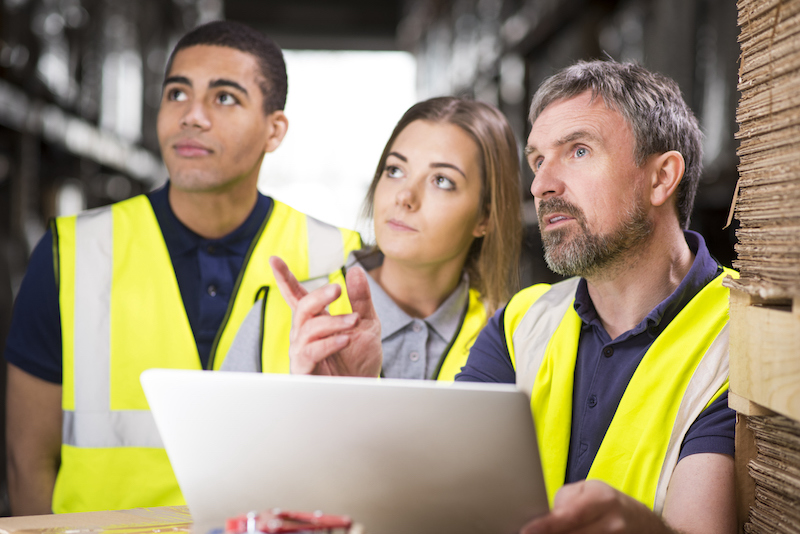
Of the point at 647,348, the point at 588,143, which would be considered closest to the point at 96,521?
the point at 647,348

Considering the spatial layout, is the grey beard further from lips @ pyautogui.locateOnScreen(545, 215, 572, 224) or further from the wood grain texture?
the wood grain texture

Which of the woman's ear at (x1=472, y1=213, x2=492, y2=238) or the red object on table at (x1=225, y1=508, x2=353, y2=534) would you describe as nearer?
the red object on table at (x1=225, y1=508, x2=353, y2=534)

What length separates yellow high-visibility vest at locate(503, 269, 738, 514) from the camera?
5.07ft

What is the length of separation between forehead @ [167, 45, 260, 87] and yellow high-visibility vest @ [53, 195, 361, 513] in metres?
0.53

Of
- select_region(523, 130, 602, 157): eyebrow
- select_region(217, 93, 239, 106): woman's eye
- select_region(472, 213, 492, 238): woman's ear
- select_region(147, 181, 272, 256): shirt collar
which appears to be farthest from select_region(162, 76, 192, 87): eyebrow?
select_region(523, 130, 602, 157): eyebrow

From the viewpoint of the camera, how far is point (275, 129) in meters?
2.53

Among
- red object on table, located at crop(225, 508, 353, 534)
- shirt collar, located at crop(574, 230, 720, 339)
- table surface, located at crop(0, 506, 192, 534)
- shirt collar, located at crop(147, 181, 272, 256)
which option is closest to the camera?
red object on table, located at crop(225, 508, 353, 534)

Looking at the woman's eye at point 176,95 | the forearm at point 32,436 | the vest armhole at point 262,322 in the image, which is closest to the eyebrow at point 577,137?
the vest armhole at point 262,322

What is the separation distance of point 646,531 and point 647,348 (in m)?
0.60

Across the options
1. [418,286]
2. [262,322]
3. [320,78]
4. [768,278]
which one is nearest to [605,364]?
[768,278]

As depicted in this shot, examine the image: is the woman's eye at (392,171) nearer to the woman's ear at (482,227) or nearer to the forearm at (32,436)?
the woman's ear at (482,227)

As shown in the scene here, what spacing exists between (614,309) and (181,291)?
1.39m

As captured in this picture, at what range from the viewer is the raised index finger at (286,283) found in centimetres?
183

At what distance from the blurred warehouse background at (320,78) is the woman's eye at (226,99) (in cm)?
44
